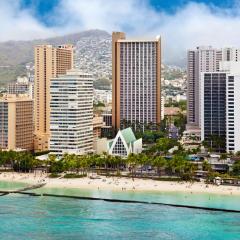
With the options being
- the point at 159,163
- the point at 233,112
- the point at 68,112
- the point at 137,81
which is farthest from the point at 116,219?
the point at 137,81

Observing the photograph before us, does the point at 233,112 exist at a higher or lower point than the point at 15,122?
higher

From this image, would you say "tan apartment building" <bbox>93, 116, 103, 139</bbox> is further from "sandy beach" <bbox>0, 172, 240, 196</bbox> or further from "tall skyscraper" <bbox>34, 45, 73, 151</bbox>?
"sandy beach" <bbox>0, 172, 240, 196</bbox>

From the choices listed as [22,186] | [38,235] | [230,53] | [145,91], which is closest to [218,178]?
[22,186]

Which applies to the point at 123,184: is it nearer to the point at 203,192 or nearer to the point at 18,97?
the point at 203,192

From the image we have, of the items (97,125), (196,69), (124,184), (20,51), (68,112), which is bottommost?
(124,184)

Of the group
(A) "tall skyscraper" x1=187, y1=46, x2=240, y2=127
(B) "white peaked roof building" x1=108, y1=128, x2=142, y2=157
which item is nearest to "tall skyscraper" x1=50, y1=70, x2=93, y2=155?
(B) "white peaked roof building" x1=108, y1=128, x2=142, y2=157

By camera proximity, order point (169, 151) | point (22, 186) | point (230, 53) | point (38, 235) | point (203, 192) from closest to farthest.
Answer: point (38, 235) → point (203, 192) → point (22, 186) → point (169, 151) → point (230, 53)

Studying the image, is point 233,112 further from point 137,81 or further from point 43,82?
point 43,82
